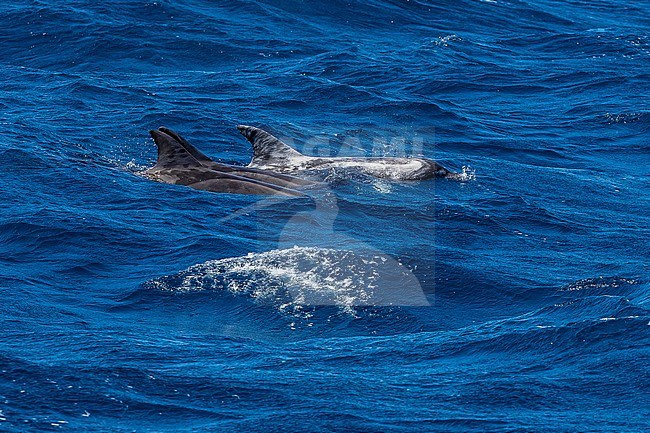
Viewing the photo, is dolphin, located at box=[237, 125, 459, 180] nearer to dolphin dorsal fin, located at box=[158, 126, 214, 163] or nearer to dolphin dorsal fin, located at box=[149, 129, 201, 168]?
dolphin dorsal fin, located at box=[158, 126, 214, 163]

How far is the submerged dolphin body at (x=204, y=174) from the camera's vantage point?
1920 cm

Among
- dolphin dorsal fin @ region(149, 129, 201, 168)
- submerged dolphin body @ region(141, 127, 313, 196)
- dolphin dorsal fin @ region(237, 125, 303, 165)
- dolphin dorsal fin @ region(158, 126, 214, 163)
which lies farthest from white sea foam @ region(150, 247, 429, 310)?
dolphin dorsal fin @ region(237, 125, 303, 165)

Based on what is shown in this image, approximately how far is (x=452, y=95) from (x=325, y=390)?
15.6 meters

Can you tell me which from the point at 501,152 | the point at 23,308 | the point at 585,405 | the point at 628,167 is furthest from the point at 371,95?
the point at 585,405

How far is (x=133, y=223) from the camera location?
17.5 meters

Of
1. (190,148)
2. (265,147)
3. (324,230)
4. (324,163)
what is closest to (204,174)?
(190,148)

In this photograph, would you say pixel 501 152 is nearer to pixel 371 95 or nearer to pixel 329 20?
pixel 371 95

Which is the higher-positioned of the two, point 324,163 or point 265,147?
point 265,147

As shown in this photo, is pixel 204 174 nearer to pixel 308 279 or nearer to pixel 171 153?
pixel 171 153

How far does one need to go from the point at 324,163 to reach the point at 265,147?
1.06 meters

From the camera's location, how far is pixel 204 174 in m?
19.6

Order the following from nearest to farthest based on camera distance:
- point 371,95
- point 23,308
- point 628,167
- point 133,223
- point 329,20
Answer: point 23,308 → point 133,223 → point 628,167 → point 371,95 → point 329,20

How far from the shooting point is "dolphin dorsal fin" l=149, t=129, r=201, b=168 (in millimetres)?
19906

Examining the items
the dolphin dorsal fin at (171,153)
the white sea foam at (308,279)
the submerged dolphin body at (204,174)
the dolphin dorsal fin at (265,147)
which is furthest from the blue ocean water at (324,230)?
the dolphin dorsal fin at (265,147)
